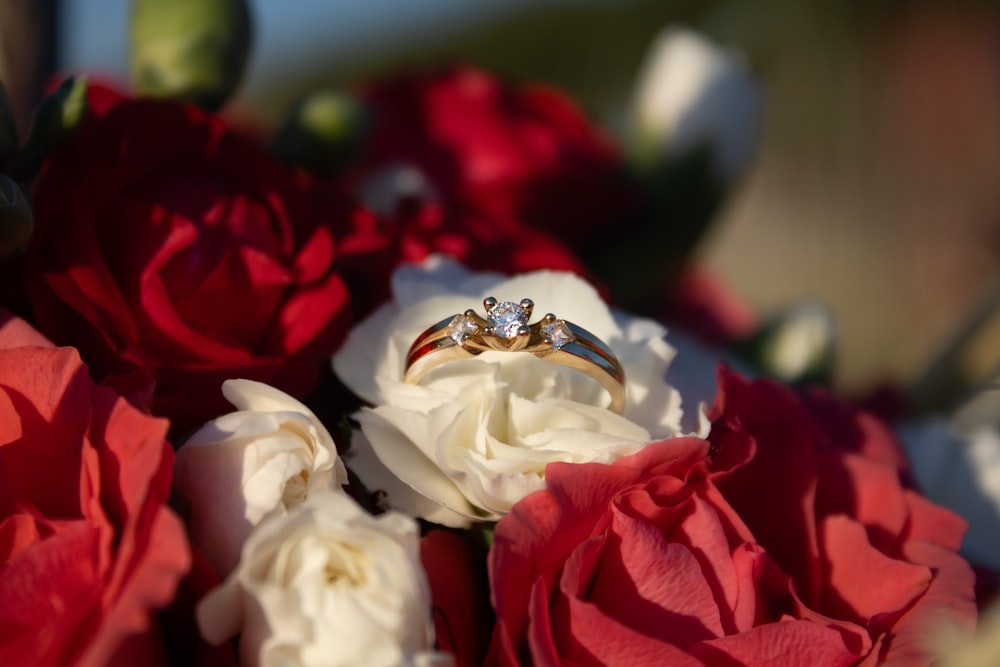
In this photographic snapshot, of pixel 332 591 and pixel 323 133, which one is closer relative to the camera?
pixel 332 591

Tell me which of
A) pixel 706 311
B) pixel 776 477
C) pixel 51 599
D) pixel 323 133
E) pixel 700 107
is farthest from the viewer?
pixel 706 311

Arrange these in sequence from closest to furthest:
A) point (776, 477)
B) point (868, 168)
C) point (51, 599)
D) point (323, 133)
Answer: point (51, 599), point (776, 477), point (323, 133), point (868, 168)

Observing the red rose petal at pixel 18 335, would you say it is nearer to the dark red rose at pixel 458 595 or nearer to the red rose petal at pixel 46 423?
the red rose petal at pixel 46 423

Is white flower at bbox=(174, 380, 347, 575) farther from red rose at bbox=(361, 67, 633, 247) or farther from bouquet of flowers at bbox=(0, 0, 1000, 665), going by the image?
red rose at bbox=(361, 67, 633, 247)

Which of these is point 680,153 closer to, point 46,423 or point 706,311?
point 706,311

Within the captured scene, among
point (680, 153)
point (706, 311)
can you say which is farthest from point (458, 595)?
point (706, 311)
